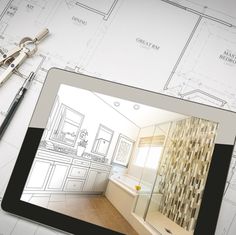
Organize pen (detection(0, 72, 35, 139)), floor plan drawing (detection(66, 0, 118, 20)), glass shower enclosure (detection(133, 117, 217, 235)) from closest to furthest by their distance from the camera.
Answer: glass shower enclosure (detection(133, 117, 217, 235)) → pen (detection(0, 72, 35, 139)) → floor plan drawing (detection(66, 0, 118, 20))

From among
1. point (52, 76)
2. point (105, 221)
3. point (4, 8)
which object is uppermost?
point (4, 8)

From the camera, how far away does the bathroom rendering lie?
691mm

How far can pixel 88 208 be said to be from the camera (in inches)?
27.7

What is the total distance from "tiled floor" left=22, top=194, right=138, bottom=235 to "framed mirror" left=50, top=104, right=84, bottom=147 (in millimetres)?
176

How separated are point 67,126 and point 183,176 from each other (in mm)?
412

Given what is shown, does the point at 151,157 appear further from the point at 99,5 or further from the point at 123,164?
the point at 99,5

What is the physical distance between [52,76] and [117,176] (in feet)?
1.40

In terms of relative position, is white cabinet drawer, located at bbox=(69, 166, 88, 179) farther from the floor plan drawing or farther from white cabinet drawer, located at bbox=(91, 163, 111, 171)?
the floor plan drawing

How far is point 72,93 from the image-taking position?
791 millimetres

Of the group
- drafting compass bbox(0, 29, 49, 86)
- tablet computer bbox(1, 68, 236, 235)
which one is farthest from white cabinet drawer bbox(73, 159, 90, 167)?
drafting compass bbox(0, 29, 49, 86)

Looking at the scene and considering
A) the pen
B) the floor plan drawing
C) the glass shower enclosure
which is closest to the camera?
the glass shower enclosure

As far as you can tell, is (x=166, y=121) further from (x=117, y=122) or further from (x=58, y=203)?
(x=58, y=203)

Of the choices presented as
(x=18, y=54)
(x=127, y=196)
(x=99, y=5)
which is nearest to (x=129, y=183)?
(x=127, y=196)

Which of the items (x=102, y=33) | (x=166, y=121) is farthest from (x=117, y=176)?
(x=102, y=33)
